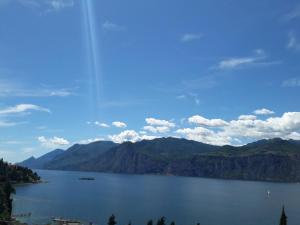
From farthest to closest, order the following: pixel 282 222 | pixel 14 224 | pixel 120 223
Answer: pixel 120 223
pixel 14 224
pixel 282 222

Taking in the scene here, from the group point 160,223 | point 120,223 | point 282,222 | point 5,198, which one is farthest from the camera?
point 120,223

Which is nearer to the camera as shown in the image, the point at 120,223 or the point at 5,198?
the point at 5,198

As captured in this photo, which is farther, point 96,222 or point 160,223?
point 96,222

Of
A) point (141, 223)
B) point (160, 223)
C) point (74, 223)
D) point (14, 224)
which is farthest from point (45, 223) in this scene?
point (160, 223)

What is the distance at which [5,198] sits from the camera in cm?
17600

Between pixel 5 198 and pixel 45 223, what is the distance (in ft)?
68.6

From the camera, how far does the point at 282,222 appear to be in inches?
4707

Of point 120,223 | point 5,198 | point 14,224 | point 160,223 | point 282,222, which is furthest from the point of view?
point 120,223

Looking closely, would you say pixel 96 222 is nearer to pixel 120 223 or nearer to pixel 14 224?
pixel 120 223

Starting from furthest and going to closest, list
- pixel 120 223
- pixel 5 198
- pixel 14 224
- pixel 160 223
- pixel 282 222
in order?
pixel 120 223 < pixel 5 198 < pixel 14 224 < pixel 160 223 < pixel 282 222

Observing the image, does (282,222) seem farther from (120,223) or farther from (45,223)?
(45,223)

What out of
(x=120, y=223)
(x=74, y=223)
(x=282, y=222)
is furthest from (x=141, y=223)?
(x=282, y=222)

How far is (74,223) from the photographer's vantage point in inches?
7274

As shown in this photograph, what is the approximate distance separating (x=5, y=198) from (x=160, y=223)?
75650 millimetres
